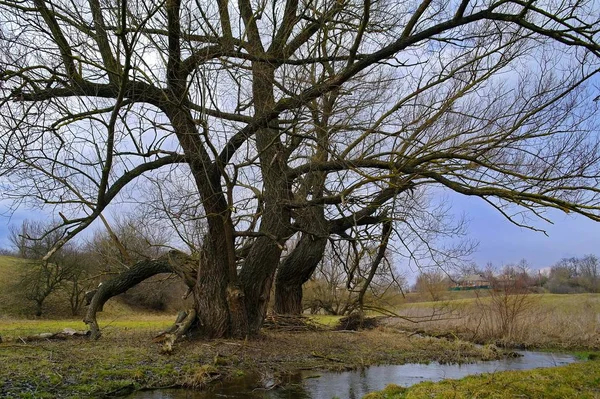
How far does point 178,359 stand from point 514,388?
6.13 metres

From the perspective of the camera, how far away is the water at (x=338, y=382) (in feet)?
25.0

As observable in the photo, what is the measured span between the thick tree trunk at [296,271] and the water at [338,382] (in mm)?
5243

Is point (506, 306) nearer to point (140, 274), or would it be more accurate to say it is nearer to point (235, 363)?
point (235, 363)

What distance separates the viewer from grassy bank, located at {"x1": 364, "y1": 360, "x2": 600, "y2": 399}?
6.32 meters

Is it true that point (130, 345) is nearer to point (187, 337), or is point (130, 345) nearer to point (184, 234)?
point (187, 337)

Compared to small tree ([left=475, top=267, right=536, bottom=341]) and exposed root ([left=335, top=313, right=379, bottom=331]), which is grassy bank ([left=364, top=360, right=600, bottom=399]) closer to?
small tree ([left=475, top=267, right=536, bottom=341])

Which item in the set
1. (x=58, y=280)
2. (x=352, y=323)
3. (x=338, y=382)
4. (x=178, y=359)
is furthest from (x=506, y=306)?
(x=58, y=280)

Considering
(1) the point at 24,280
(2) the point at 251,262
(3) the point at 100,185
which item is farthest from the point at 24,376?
(1) the point at 24,280

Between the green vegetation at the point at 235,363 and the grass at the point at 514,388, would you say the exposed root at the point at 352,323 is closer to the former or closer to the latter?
the green vegetation at the point at 235,363

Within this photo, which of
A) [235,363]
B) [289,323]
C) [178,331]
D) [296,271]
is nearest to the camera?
[235,363]

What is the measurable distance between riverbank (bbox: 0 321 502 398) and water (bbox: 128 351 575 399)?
1.32 ft

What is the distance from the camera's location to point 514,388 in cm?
662

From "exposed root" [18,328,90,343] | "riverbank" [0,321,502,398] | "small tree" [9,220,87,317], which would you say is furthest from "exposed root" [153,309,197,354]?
"small tree" [9,220,87,317]

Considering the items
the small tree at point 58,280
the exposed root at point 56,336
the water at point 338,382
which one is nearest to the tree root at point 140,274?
the exposed root at point 56,336
